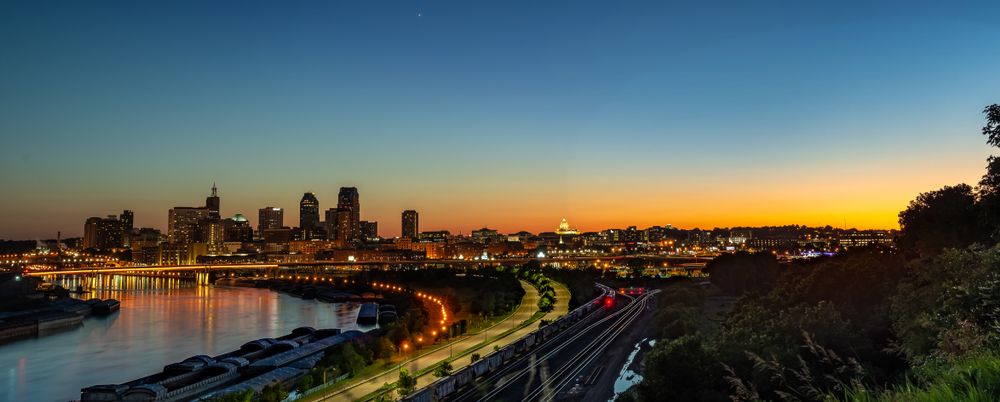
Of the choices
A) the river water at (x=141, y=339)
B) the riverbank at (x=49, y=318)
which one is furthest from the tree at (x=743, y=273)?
the riverbank at (x=49, y=318)

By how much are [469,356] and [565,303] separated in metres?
33.9

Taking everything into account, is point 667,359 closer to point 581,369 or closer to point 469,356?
point 581,369

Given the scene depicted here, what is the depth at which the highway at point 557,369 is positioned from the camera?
26500 mm

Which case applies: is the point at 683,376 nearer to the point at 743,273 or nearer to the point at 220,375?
the point at 220,375

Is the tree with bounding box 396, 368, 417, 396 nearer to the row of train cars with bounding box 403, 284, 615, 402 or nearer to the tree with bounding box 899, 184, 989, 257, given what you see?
the row of train cars with bounding box 403, 284, 615, 402

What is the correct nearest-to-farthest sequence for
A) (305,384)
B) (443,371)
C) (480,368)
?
(443,371) → (305,384) → (480,368)

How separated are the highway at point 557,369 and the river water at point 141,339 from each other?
2192 centimetres

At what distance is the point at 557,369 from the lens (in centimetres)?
3177

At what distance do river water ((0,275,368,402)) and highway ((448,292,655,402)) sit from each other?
71.9ft

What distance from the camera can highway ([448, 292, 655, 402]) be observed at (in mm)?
26500

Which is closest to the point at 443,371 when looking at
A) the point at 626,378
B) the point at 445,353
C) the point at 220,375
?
the point at 626,378

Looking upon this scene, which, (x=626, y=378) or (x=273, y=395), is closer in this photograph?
(x=273, y=395)

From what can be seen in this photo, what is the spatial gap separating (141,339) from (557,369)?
39721 millimetres

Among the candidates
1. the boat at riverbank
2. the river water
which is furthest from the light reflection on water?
the river water
